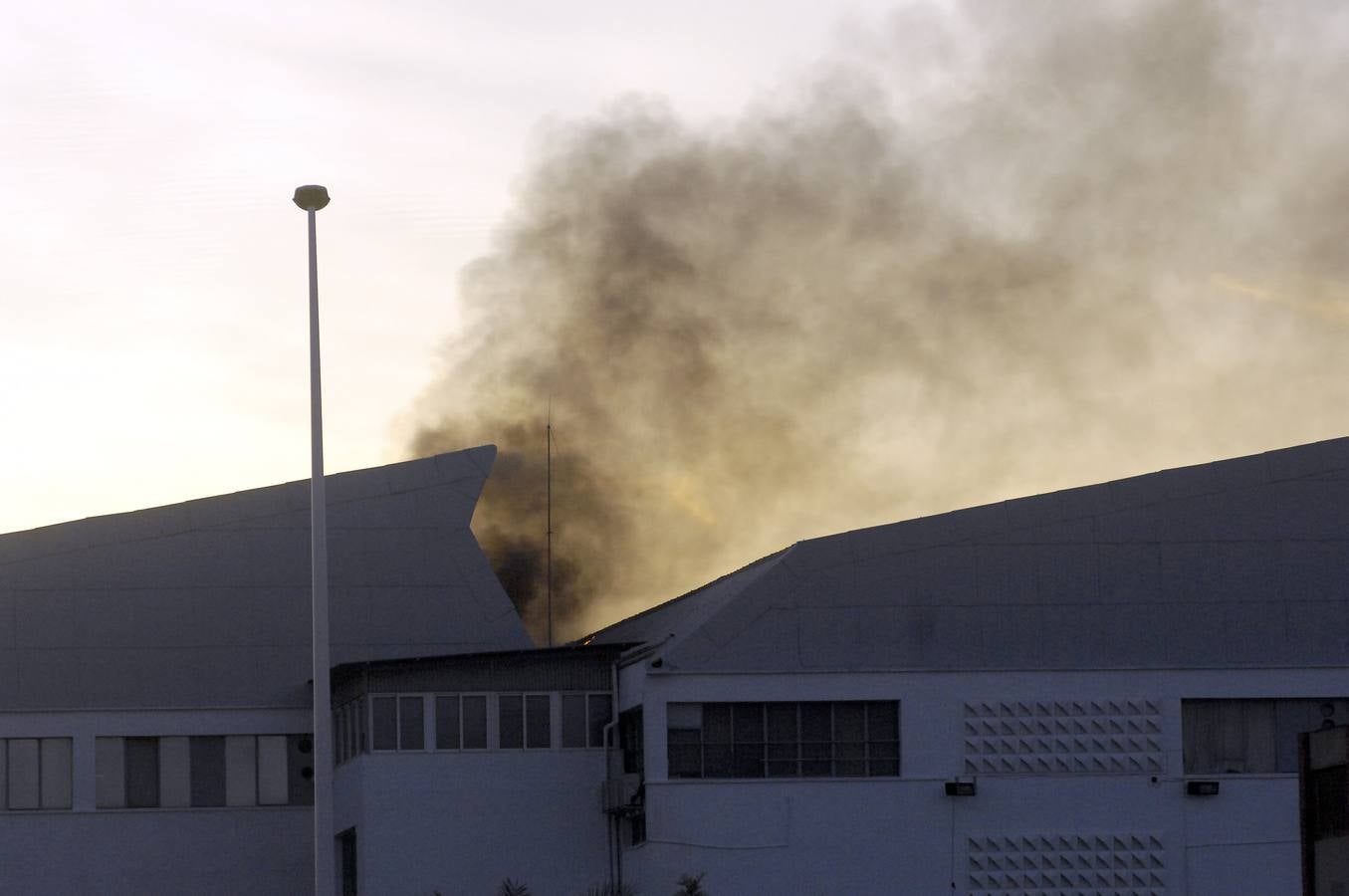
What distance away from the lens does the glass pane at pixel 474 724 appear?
4294cm

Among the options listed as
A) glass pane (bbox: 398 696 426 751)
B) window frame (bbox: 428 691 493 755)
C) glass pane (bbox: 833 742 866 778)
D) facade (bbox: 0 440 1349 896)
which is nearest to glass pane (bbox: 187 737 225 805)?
facade (bbox: 0 440 1349 896)

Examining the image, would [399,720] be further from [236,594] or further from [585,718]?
[236,594]

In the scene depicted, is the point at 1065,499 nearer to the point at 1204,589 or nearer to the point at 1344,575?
the point at 1204,589

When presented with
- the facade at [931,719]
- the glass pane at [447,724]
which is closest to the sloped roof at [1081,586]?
the facade at [931,719]

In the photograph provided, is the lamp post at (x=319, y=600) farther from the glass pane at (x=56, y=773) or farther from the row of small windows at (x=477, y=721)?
the glass pane at (x=56, y=773)

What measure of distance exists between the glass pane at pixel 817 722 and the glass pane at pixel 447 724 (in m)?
7.45

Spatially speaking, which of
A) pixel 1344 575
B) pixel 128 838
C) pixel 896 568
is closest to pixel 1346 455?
pixel 1344 575

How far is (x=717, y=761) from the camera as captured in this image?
4081cm

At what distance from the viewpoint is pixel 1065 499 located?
41.7 metres

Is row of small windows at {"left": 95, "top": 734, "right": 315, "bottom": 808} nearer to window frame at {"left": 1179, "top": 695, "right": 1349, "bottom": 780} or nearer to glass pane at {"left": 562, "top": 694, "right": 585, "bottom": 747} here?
glass pane at {"left": 562, "top": 694, "right": 585, "bottom": 747}

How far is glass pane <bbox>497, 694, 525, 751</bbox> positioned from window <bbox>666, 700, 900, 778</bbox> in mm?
3976

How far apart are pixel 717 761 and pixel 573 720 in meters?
4.00

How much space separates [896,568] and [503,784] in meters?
9.45

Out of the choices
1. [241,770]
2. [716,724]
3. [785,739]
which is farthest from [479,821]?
[241,770]
